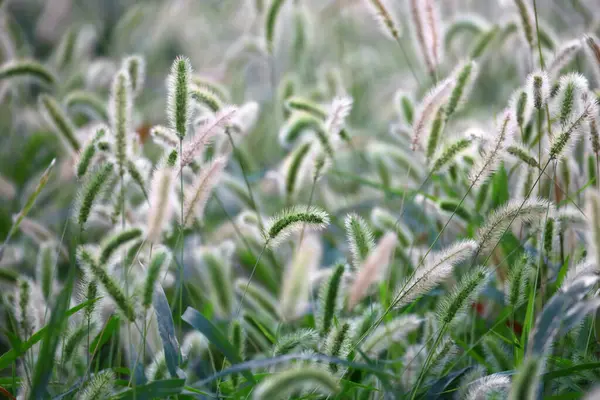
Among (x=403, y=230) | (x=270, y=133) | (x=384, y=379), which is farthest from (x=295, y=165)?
(x=270, y=133)

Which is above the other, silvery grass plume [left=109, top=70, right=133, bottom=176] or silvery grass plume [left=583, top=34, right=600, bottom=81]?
silvery grass plume [left=109, top=70, right=133, bottom=176]

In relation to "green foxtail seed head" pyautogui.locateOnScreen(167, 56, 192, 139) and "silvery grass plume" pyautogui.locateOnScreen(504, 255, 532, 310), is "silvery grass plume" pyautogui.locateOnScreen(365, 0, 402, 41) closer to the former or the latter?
"green foxtail seed head" pyautogui.locateOnScreen(167, 56, 192, 139)

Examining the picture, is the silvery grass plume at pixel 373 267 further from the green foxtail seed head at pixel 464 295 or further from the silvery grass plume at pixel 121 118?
the silvery grass plume at pixel 121 118

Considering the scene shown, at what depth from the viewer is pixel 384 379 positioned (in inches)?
55.7

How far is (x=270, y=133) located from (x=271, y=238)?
2.67 metres

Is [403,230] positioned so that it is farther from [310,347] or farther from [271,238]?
[271,238]

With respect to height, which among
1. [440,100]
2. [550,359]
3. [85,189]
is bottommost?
[550,359]

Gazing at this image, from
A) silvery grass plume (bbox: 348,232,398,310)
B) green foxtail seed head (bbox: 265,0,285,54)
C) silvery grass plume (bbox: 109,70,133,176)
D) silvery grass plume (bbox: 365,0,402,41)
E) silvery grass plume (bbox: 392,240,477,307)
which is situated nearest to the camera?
silvery grass plume (bbox: 348,232,398,310)

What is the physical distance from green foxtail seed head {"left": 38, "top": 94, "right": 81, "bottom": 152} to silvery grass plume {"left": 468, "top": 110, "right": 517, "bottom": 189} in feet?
4.37

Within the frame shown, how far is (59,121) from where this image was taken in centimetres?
219

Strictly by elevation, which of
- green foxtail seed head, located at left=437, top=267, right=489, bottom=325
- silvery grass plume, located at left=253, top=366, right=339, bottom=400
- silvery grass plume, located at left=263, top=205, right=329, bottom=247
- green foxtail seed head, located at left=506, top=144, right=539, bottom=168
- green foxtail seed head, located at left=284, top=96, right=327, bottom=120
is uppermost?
green foxtail seed head, located at left=284, top=96, right=327, bottom=120

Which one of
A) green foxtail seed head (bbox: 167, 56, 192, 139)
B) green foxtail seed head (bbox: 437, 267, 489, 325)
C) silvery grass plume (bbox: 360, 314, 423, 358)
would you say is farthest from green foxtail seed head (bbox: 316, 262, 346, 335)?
green foxtail seed head (bbox: 167, 56, 192, 139)

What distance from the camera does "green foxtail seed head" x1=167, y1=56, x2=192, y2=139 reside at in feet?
5.12

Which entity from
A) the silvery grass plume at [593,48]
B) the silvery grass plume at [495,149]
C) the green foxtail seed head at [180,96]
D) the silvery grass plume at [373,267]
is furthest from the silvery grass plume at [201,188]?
the silvery grass plume at [593,48]
